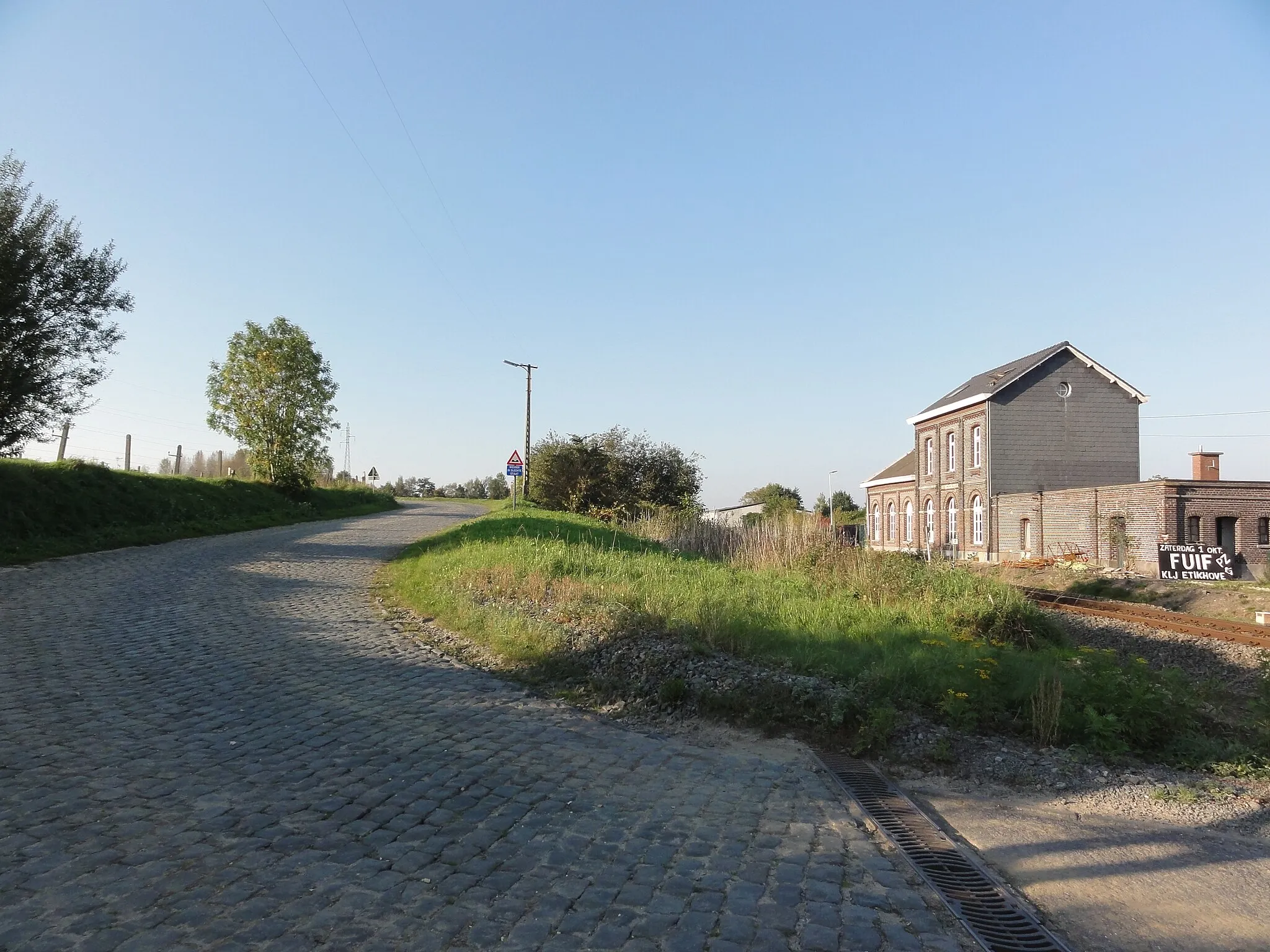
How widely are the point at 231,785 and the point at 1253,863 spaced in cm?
600

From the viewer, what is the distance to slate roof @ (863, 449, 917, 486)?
51.7 m

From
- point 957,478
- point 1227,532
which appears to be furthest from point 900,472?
point 1227,532

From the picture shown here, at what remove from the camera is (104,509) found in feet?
69.7

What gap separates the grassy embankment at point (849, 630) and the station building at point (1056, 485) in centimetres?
2086

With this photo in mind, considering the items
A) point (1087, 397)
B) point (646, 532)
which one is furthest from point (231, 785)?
point (1087, 397)

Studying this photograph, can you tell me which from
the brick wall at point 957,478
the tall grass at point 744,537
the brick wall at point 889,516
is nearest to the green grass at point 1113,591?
the tall grass at point 744,537

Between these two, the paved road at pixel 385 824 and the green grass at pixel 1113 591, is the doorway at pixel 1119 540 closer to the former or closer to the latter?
the green grass at pixel 1113 591

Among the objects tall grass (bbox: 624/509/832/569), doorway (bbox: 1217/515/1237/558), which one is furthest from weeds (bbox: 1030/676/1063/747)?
doorway (bbox: 1217/515/1237/558)

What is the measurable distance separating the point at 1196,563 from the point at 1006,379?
15.6 meters

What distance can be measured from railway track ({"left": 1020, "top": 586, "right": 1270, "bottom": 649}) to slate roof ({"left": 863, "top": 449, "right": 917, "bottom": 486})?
98.8 feet

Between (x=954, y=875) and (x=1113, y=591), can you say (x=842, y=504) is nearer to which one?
(x=1113, y=591)

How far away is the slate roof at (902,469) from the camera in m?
51.7

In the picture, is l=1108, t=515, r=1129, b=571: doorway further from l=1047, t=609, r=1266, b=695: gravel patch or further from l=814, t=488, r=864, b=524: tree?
l=814, t=488, r=864, b=524: tree

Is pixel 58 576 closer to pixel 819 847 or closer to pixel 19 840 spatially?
pixel 19 840
